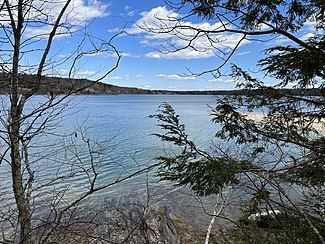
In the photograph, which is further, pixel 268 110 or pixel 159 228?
pixel 159 228

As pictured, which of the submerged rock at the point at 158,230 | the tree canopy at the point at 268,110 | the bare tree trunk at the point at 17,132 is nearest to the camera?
the bare tree trunk at the point at 17,132

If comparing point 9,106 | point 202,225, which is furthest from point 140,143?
point 9,106

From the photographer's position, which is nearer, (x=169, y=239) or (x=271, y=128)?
(x=271, y=128)

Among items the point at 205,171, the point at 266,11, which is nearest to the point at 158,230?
the point at 205,171

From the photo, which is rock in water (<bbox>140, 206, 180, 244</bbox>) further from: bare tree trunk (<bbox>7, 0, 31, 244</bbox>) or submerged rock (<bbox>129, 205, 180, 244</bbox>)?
bare tree trunk (<bbox>7, 0, 31, 244</bbox>)

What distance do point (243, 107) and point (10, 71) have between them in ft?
8.75

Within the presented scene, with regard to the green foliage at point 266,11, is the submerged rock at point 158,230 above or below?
below

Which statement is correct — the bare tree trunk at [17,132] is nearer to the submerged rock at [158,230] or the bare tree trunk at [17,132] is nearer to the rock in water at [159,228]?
the submerged rock at [158,230]

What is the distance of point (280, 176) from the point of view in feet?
10.6

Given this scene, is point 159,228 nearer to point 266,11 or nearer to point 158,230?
point 158,230

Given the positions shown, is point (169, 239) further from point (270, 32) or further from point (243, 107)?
point (270, 32)

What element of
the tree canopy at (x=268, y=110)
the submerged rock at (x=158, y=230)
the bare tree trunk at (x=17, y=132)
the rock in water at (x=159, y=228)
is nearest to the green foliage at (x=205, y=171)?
the tree canopy at (x=268, y=110)

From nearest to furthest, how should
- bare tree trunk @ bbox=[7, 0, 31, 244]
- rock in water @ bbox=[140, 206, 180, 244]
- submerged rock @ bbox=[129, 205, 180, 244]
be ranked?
bare tree trunk @ bbox=[7, 0, 31, 244] → submerged rock @ bbox=[129, 205, 180, 244] → rock in water @ bbox=[140, 206, 180, 244]

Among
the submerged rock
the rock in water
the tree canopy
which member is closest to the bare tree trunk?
the tree canopy
